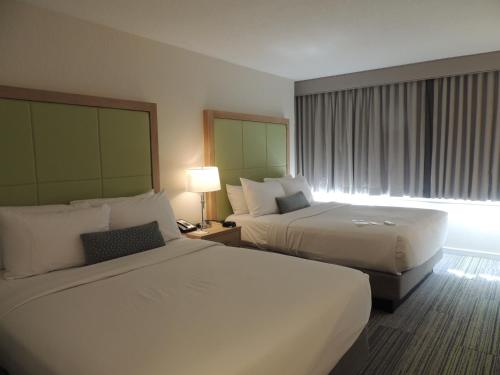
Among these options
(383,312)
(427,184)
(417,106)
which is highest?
(417,106)

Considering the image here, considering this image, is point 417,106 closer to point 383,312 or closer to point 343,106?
point 343,106

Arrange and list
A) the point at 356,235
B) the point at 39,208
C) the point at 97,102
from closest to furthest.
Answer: the point at 39,208, the point at 97,102, the point at 356,235

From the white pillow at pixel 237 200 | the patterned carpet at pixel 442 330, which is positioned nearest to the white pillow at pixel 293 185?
the white pillow at pixel 237 200

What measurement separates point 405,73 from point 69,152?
4.14 meters

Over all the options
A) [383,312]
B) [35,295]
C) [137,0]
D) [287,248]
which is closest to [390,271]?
[383,312]

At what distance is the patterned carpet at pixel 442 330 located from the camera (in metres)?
2.34

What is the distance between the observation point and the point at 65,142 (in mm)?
2756

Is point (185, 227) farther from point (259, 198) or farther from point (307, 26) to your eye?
point (307, 26)

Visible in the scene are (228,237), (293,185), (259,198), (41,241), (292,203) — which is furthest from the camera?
(293,185)

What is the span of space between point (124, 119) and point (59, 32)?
2.61 ft

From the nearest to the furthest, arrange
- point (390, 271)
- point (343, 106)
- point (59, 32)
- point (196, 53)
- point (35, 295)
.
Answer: point (35, 295) < point (59, 32) < point (390, 271) < point (196, 53) < point (343, 106)

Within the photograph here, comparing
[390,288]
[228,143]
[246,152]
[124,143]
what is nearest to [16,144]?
[124,143]

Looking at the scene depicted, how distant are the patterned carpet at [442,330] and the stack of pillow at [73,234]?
1812 millimetres

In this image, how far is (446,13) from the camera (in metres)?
2.94
